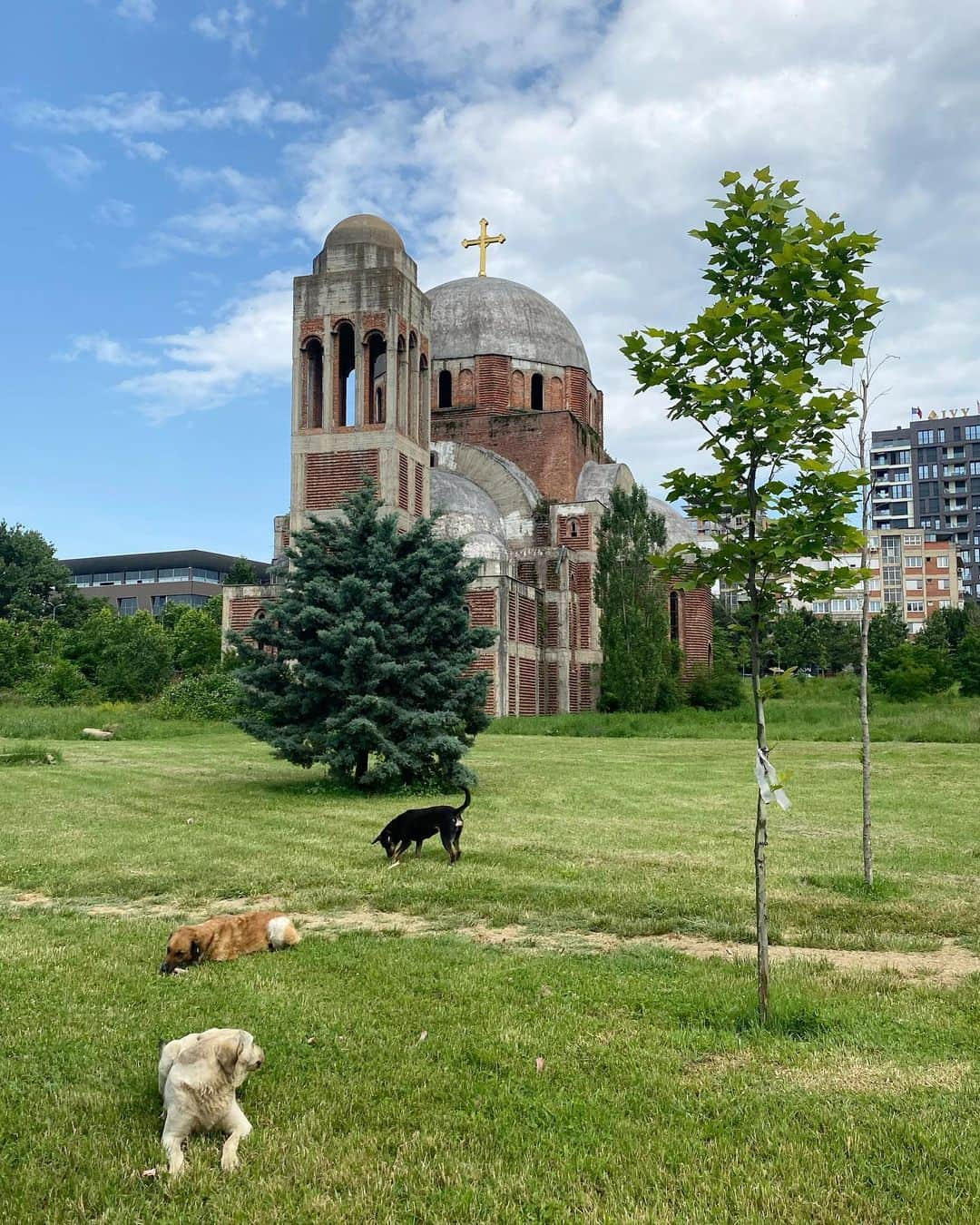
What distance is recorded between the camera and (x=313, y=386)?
1516 inches

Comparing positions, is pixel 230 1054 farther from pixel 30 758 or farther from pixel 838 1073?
pixel 30 758

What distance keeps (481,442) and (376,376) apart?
20.7 feet

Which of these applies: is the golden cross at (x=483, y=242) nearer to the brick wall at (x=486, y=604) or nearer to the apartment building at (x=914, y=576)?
the brick wall at (x=486, y=604)

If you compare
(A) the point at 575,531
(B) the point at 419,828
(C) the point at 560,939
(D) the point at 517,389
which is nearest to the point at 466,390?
(D) the point at 517,389

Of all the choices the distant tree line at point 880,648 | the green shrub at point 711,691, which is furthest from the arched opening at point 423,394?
the green shrub at point 711,691

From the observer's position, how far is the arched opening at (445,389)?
49312mm

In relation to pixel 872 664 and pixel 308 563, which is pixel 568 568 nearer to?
pixel 872 664

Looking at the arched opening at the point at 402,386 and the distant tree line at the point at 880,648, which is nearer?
the distant tree line at the point at 880,648

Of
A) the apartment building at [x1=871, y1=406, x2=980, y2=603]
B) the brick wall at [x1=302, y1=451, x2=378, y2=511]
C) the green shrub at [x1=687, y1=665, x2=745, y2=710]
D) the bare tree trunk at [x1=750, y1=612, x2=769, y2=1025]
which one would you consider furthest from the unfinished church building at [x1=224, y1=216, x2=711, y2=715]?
the apartment building at [x1=871, y1=406, x2=980, y2=603]

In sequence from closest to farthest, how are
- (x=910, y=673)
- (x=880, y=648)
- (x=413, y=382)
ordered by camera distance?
1. (x=413, y=382)
2. (x=910, y=673)
3. (x=880, y=648)

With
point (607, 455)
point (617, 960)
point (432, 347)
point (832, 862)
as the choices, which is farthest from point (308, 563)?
point (607, 455)

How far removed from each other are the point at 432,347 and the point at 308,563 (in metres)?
33.8

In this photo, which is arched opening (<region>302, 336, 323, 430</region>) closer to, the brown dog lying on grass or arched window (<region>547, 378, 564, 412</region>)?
arched window (<region>547, 378, 564, 412</region>)

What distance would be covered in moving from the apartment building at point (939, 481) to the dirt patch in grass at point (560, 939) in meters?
121
